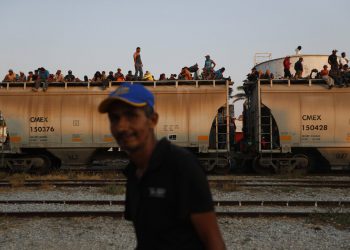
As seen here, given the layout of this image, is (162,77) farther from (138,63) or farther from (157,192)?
(157,192)

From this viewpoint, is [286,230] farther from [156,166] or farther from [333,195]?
[156,166]

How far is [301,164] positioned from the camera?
14.0 meters

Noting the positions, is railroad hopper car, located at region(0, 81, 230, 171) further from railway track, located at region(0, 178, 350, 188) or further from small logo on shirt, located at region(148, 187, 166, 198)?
small logo on shirt, located at region(148, 187, 166, 198)

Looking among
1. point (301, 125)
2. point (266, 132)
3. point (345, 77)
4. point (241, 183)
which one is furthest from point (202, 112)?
point (345, 77)

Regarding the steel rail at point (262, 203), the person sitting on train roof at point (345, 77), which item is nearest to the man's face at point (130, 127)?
the steel rail at point (262, 203)

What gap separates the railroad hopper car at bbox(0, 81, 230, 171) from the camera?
45.2 ft

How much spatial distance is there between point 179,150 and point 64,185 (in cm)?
1042

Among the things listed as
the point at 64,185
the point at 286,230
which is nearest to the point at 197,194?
the point at 286,230

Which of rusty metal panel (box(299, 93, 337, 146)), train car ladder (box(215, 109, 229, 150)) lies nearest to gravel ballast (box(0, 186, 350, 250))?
train car ladder (box(215, 109, 229, 150))

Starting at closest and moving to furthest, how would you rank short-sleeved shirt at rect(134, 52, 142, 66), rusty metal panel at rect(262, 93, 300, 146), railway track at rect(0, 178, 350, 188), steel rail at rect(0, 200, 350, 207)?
steel rail at rect(0, 200, 350, 207), railway track at rect(0, 178, 350, 188), rusty metal panel at rect(262, 93, 300, 146), short-sleeved shirt at rect(134, 52, 142, 66)

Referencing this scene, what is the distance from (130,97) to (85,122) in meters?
12.6

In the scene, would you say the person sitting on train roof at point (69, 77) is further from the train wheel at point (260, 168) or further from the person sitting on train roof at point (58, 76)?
the train wheel at point (260, 168)

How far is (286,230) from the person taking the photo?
643 centimetres

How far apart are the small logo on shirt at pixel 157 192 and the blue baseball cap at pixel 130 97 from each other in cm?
41
